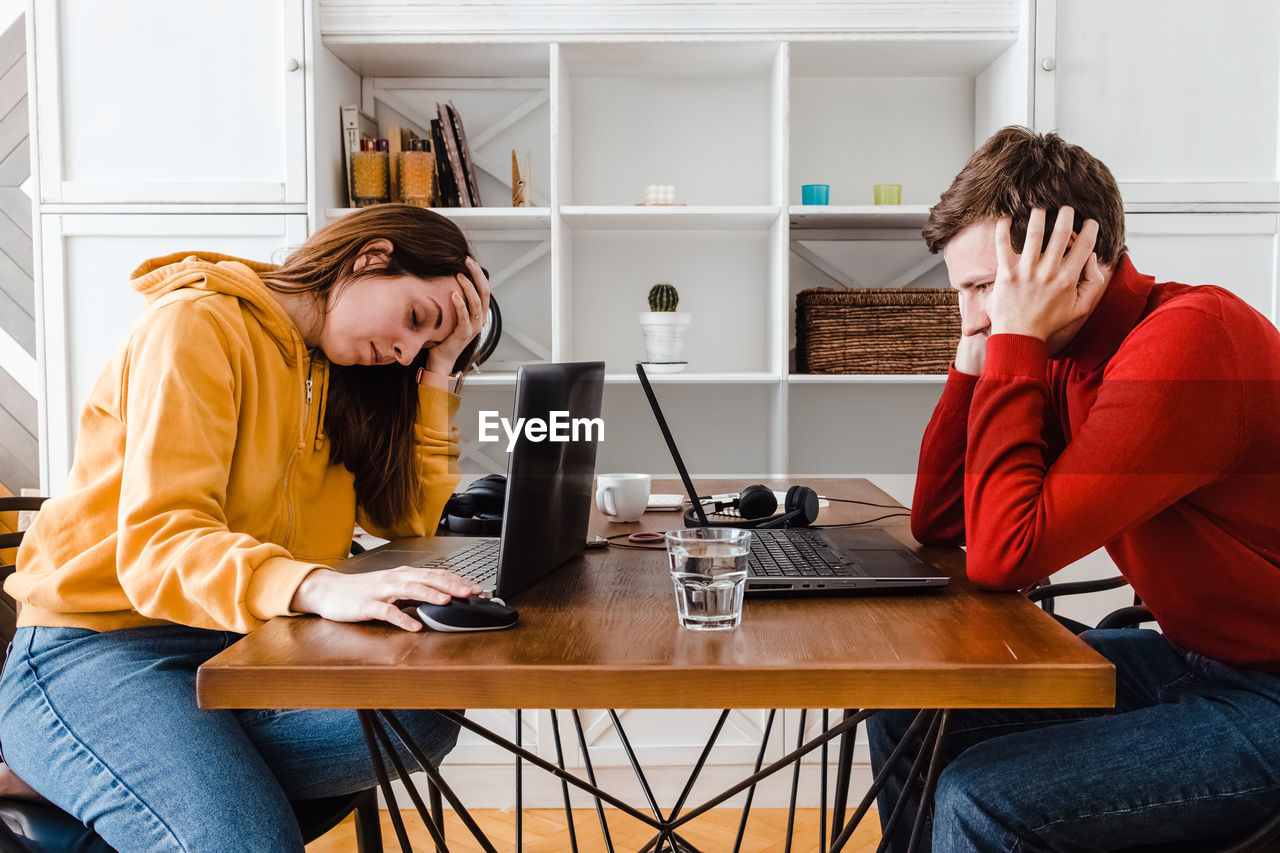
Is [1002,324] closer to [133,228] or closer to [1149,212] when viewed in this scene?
[1149,212]

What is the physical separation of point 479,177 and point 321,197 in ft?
1.85

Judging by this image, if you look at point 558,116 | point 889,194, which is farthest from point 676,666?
point 889,194

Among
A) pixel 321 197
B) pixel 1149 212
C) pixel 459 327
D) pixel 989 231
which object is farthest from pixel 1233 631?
pixel 321 197

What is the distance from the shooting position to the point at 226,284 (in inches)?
47.5

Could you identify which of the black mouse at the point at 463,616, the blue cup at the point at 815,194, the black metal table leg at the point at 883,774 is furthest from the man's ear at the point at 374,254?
the blue cup at the point at 815,194

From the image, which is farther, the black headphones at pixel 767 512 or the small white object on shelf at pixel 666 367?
the small white object on shelf at pixel 666 367

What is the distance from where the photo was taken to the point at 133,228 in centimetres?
234

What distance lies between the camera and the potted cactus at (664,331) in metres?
2.54

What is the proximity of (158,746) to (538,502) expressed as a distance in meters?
0.46

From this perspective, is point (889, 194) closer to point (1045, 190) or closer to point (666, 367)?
point (666, 367)

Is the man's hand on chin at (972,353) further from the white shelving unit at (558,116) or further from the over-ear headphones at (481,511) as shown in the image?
the white shelving unit at (558,116)

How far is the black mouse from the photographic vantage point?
85 centimetres

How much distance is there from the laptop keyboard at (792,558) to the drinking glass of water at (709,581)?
13 centimetres

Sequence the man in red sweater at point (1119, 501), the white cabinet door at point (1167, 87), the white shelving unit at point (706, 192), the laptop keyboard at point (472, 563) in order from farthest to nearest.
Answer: the white shelving unit at point (706, 192), the white cabinet door at point (1167, 87), the laptop keyboard at point (472, 563), the man in red sweater at point (1119, 501)
